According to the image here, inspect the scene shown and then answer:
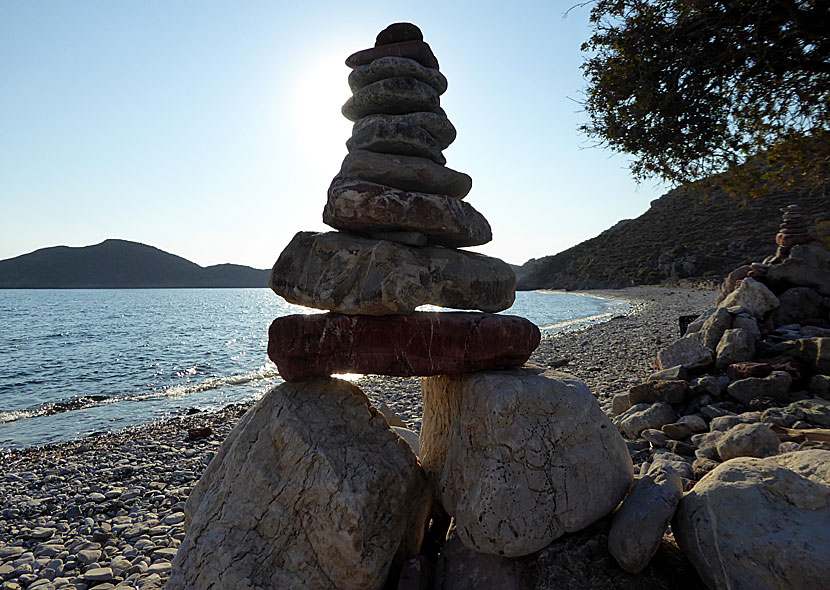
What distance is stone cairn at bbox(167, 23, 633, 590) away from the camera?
145 inches

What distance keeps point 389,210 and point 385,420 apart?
6.68 ft

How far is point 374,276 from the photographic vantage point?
4.34 metres

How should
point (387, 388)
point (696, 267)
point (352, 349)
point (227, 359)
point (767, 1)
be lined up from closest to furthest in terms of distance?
1. point (352, 349)
2. point (767, 1)
3. point (387, 388)
4. point (227, 359)
5. point (696, 267)

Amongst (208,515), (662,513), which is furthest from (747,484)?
(208,515)

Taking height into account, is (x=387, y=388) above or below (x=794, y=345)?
below

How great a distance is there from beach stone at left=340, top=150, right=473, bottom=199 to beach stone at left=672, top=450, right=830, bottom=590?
3.59 m

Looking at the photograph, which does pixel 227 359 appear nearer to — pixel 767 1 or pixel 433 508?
pixel 433 508

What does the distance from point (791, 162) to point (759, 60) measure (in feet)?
5.43

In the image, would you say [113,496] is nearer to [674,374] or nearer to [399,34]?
→ [399,34]

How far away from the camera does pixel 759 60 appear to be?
A: 23.9 feet

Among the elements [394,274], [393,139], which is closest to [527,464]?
[394,274]

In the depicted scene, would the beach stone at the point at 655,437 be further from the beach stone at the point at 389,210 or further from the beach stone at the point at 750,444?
the beach stone at the point at 389,210

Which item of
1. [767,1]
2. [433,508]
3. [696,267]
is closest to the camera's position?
[433,508]

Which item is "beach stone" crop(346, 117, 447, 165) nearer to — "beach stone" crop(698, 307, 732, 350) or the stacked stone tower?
the stacked stone tower
